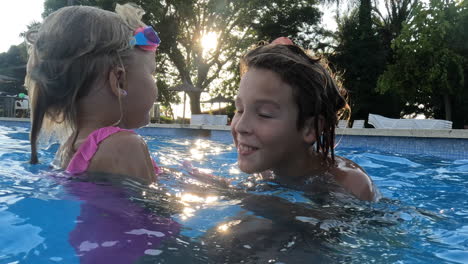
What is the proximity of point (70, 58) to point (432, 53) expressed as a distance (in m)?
17.3

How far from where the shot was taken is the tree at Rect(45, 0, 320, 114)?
26.3 meters

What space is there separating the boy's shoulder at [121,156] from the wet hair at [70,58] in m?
0.40

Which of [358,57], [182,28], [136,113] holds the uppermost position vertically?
[182,28]

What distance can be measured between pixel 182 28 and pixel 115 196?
87.1 feet

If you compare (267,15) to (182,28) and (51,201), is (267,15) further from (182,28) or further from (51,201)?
(51,201)

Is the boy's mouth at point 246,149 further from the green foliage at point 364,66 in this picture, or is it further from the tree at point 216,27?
the tree at point 216,27

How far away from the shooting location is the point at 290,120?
2418mm

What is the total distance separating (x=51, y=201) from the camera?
7.28 feet

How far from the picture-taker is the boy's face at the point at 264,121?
2.35m

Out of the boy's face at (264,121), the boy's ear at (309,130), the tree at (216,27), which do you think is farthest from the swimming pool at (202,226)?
the tree at (216,27)

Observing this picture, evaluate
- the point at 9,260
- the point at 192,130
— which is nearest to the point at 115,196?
the point at 9,260

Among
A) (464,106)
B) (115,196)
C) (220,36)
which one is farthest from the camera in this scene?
(220,36)

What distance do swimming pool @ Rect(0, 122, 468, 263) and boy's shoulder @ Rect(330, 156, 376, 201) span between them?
0.25 feet

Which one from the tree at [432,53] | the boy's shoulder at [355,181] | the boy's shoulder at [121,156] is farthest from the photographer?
the tree at [432,53]
